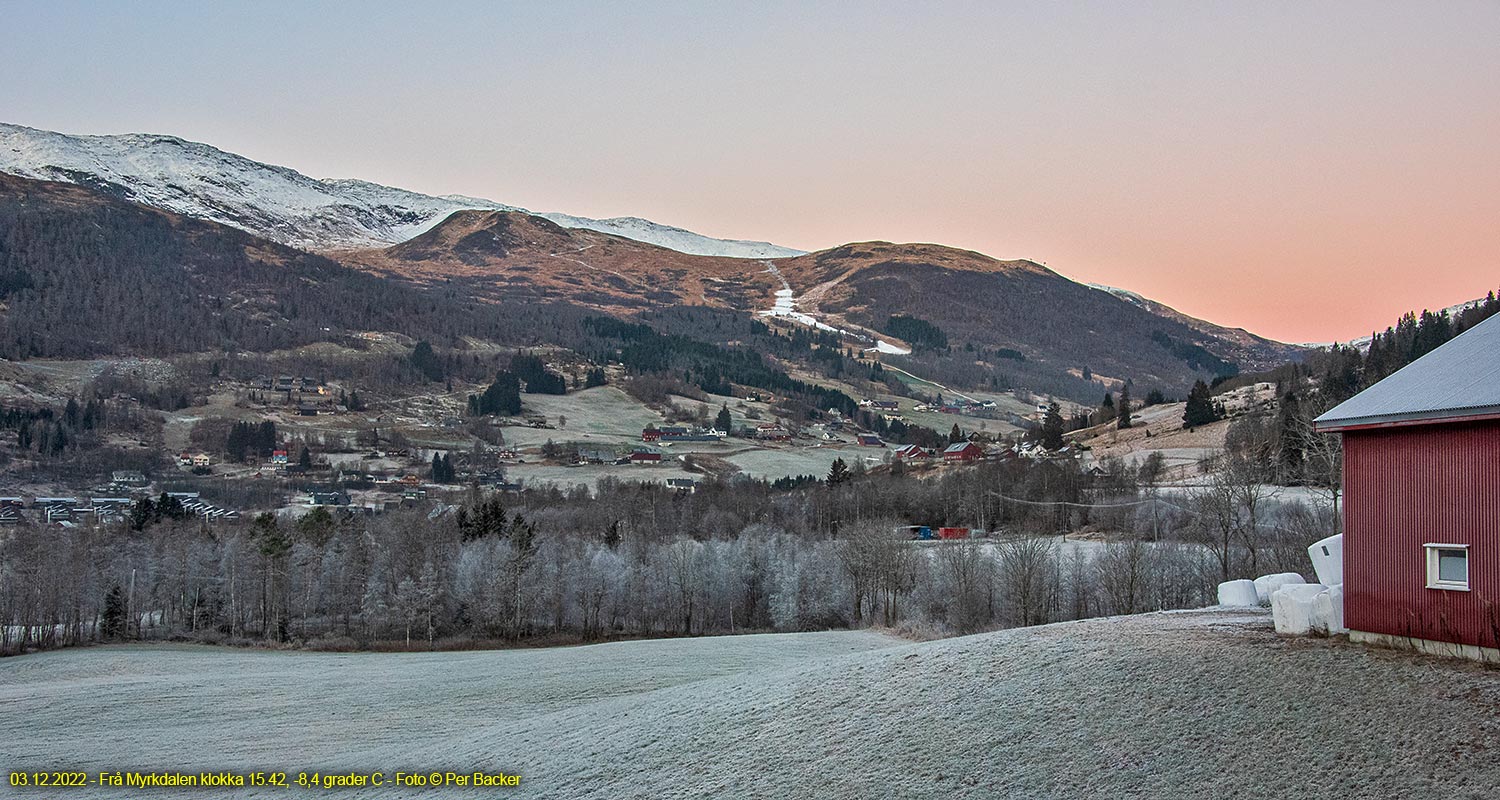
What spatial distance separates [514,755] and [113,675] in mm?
46855

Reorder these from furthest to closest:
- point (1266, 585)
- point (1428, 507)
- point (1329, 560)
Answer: point (1266, 585) < point (1329, 560) < point (1428, 507)

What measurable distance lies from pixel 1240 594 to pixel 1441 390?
42.8ft

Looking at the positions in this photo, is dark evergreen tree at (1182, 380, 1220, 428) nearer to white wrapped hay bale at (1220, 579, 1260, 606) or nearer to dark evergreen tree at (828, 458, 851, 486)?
dark evergreen tree at (828, 458, 851, 486)

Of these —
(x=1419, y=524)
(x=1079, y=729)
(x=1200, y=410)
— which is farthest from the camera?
(x=1200, y=410)

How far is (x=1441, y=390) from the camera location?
81.5 ft

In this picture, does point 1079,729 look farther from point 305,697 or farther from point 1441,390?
point 305,697

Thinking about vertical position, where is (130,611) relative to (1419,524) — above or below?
below

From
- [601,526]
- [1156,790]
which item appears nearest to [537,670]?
[1156,790]

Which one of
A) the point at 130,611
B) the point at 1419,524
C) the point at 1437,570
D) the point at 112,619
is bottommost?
the point at 112,619

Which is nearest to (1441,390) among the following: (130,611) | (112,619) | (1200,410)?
(112,619)

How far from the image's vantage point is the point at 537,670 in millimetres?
55250

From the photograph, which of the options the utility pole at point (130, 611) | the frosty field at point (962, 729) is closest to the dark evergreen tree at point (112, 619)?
the utility pole at point (130, 611)

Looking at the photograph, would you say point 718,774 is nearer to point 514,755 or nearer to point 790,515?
point 514,755

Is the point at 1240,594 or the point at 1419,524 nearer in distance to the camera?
the point at 1419,524
